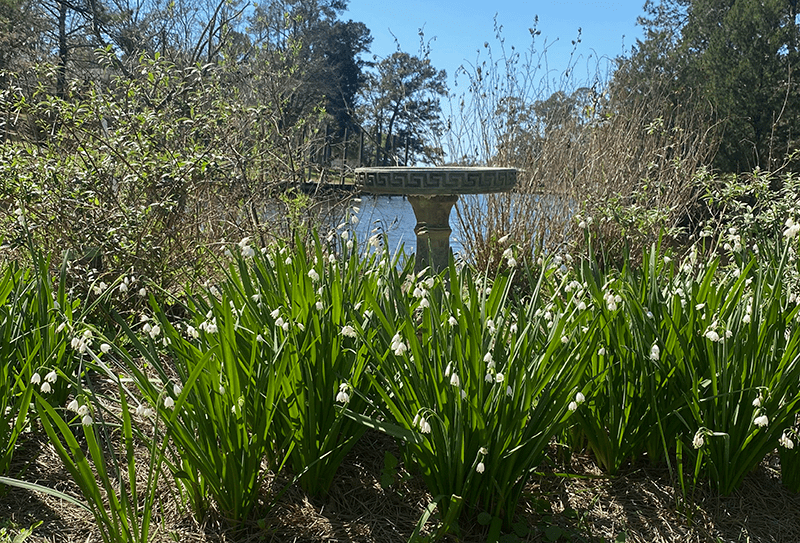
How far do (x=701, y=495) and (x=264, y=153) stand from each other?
397cm

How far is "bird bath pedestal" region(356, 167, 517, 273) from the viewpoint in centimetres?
418

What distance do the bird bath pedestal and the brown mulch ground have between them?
192cm

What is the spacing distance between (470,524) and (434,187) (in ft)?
8.40

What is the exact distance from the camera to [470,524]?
1971 mm

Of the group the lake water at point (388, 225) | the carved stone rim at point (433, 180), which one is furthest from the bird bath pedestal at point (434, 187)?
the lake water at point (388, 225)

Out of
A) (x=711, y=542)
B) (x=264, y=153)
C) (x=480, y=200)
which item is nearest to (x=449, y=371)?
(x=711, y=542)

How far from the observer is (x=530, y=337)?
196cm

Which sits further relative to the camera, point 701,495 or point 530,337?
point 701,495

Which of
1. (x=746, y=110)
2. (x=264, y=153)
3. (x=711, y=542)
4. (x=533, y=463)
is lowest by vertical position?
(x=711, y=542)

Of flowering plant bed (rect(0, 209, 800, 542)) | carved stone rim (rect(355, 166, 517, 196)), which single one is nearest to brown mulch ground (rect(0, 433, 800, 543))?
flowering plant bed (rect(0, 209, 800, 542))

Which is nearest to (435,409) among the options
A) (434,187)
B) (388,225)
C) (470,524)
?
(470,524)

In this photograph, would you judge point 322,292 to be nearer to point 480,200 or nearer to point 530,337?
point 530,337

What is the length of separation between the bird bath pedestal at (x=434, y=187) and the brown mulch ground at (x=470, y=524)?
1.92 m

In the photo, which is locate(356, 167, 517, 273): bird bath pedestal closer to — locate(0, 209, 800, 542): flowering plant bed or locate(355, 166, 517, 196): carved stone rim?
locate(355, 166, 517, 196): carved stone rim
